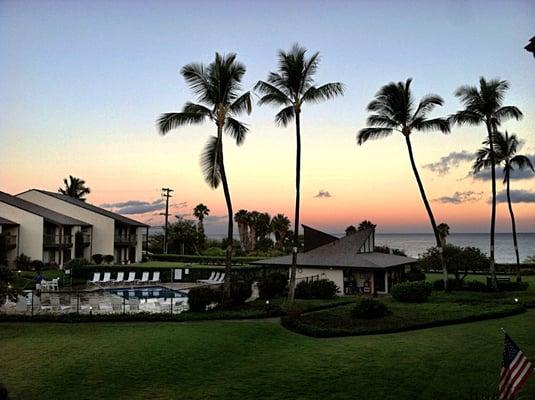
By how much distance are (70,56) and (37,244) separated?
85.6 feet

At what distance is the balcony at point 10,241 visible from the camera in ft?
114

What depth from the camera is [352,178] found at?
3070 centimetres

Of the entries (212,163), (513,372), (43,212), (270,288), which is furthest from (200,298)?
(43,212)

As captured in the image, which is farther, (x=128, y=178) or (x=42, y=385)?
(x=128, y=178)

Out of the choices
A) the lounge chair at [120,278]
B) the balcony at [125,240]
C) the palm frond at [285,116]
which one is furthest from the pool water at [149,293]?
the balcony at [125,240]

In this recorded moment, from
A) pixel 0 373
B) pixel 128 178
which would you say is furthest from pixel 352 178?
pixel 0 373

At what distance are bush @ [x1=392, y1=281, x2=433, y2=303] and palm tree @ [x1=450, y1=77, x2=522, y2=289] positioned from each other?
19.7 ft

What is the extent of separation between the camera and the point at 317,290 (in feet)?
77.1

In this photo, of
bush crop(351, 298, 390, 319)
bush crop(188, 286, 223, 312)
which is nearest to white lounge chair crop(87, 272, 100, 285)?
bush crop(188, 286, 223, 312)

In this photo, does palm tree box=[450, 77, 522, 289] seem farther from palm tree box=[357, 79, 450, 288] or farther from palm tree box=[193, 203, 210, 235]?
palm tree box=[193, 203, 210, 235]

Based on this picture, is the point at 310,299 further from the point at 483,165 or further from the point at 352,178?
the point at 483,165

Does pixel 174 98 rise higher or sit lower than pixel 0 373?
higher

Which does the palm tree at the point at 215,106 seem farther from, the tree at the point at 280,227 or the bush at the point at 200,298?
the tree at the point at 280,227

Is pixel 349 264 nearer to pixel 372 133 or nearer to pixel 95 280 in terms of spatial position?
pixel 372 133
